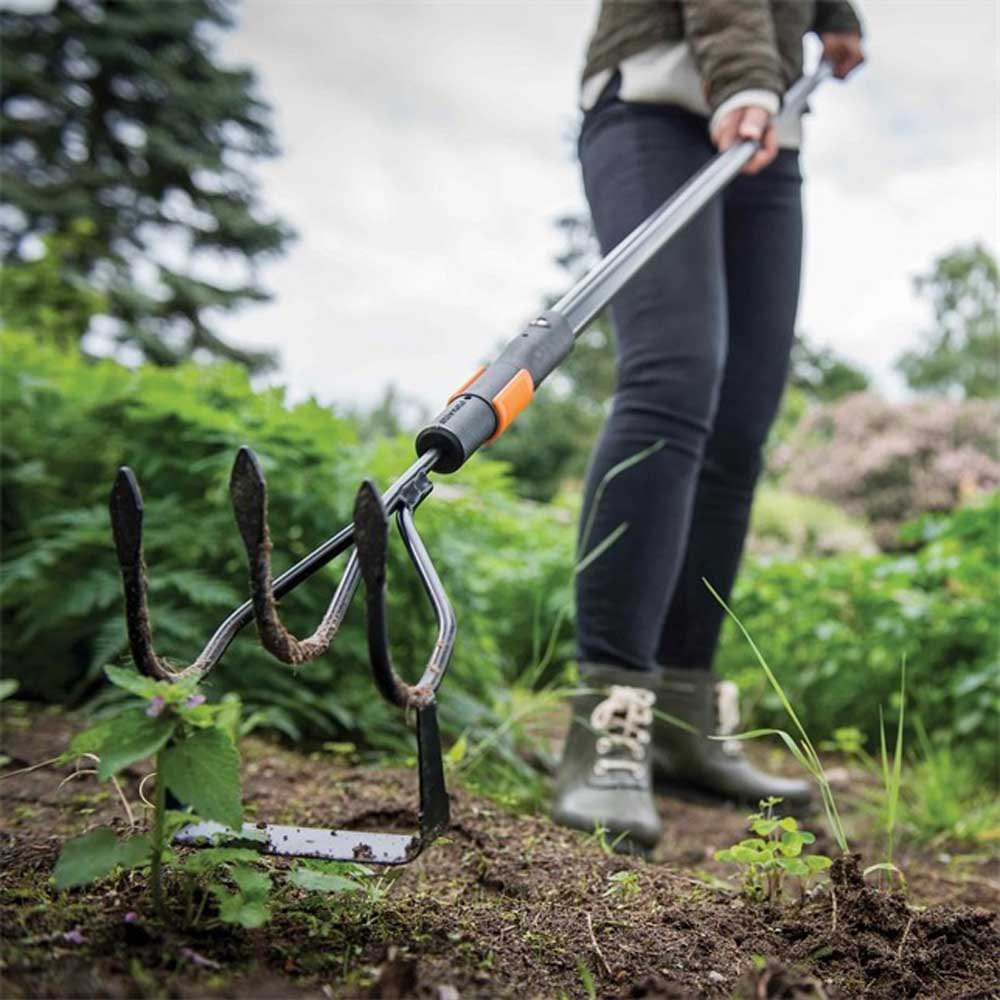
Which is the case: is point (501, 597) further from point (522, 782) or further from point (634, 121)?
point (634, 121)

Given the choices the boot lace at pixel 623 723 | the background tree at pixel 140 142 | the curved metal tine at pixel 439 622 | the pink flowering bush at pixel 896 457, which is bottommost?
the boot lace at pixel 623 723

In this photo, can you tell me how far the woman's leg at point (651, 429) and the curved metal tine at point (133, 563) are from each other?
1022 mm

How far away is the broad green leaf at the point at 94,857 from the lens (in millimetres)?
803

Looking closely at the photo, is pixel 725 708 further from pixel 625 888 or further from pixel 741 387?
pixel 625 888

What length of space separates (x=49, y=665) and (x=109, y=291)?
1458 cm

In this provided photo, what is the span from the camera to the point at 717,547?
221 centimetres

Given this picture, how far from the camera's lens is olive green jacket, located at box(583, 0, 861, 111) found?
5.82ft

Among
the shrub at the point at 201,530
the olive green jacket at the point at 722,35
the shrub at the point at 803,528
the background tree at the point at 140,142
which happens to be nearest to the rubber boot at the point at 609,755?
the shrub at the point at 201,530

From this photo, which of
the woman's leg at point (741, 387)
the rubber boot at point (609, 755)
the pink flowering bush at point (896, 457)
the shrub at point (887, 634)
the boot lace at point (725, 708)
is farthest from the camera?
the pink flowering bush at point (896, 457)

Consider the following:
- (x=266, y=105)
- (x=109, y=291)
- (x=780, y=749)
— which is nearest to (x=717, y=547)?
(x=780, y=749)

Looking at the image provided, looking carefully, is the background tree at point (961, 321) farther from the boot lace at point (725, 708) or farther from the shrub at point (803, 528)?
the boot lace at point (725, 708)

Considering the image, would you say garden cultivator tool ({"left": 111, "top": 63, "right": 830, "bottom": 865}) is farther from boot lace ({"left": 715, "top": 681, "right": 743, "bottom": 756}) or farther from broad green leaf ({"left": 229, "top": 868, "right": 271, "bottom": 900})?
boot lace ({"left": 715, "top": 681, "right": 743, "bottom": 756})

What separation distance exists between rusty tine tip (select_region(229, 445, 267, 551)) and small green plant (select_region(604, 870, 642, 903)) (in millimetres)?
A: 643

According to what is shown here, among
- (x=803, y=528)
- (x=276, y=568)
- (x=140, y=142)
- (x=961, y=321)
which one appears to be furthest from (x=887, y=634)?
(x=961, y=321)
